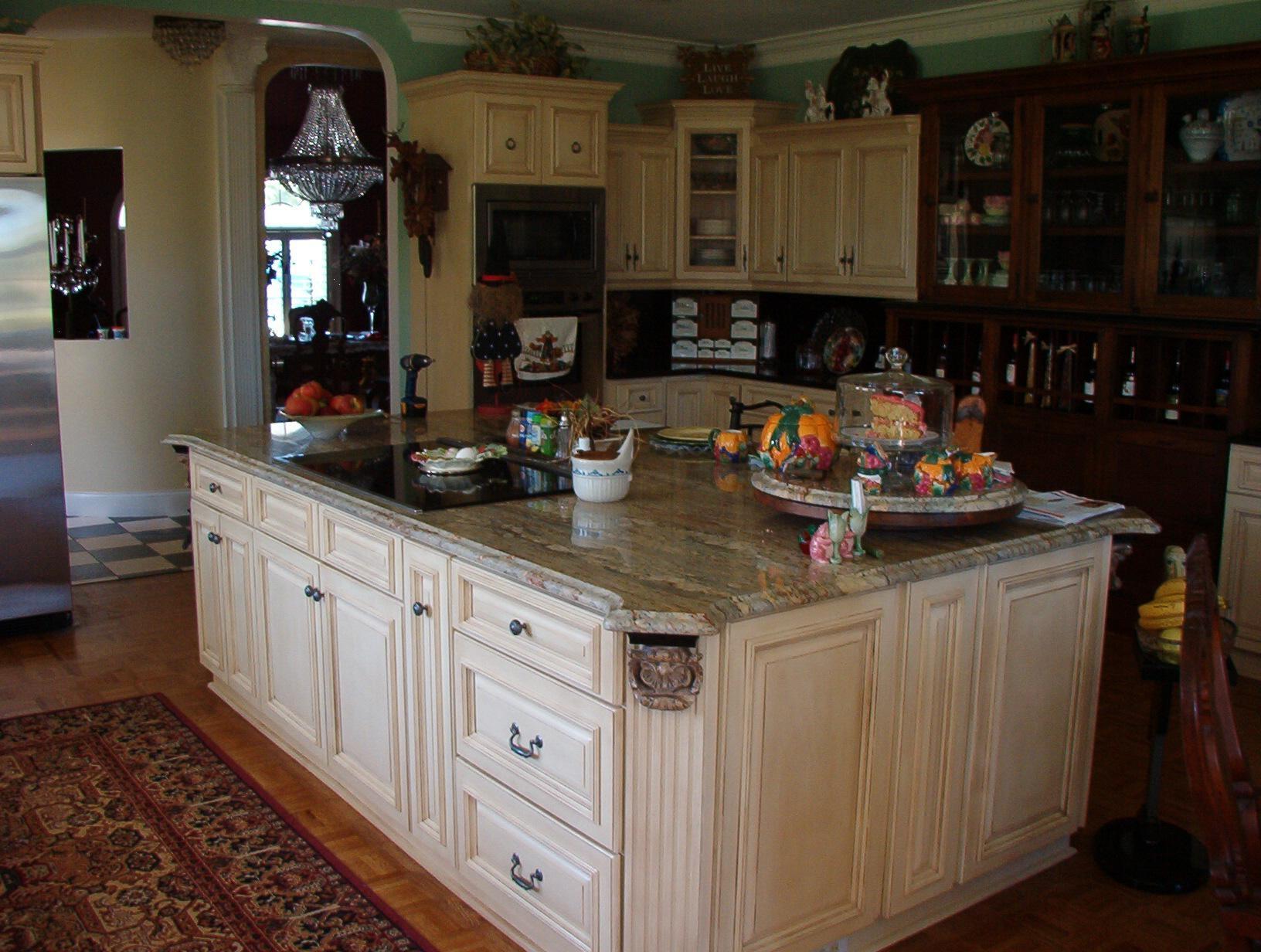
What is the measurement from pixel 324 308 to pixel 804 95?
366cm

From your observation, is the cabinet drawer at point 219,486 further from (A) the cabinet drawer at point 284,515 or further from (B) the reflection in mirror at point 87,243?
(B) the reflection in mirror at point 87,243

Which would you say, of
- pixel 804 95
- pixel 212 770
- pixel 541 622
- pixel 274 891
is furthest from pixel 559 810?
pixel 804 95

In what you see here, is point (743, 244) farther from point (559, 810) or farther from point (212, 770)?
point (559, 810)

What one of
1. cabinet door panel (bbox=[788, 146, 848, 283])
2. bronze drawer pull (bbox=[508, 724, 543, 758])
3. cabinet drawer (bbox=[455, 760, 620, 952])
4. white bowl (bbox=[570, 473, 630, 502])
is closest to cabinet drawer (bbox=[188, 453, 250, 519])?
white bowl (bbox=[570, 473, 630, 502])

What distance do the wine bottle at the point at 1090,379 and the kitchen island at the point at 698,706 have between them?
83.7 inches

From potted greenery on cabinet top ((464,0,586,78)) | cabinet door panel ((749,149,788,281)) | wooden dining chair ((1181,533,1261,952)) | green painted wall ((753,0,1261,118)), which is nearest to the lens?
wooden dining chair ((1181,533,1261,952))

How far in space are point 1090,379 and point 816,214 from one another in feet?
5.44

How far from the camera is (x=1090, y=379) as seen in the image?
4.90 meters

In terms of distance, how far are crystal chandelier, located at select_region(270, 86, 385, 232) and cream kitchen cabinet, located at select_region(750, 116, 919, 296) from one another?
278cm

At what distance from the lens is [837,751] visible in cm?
244

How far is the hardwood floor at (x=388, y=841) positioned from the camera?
2.75 metres

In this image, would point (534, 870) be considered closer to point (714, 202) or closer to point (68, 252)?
point (714, 202)

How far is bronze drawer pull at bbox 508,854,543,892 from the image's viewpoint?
8.30ft

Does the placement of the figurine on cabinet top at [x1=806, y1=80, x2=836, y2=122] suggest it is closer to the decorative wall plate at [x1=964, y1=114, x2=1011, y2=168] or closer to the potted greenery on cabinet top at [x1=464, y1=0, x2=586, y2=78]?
the decorative wall plate at [x1=964, y1=114, x2=1011, y2=168]
